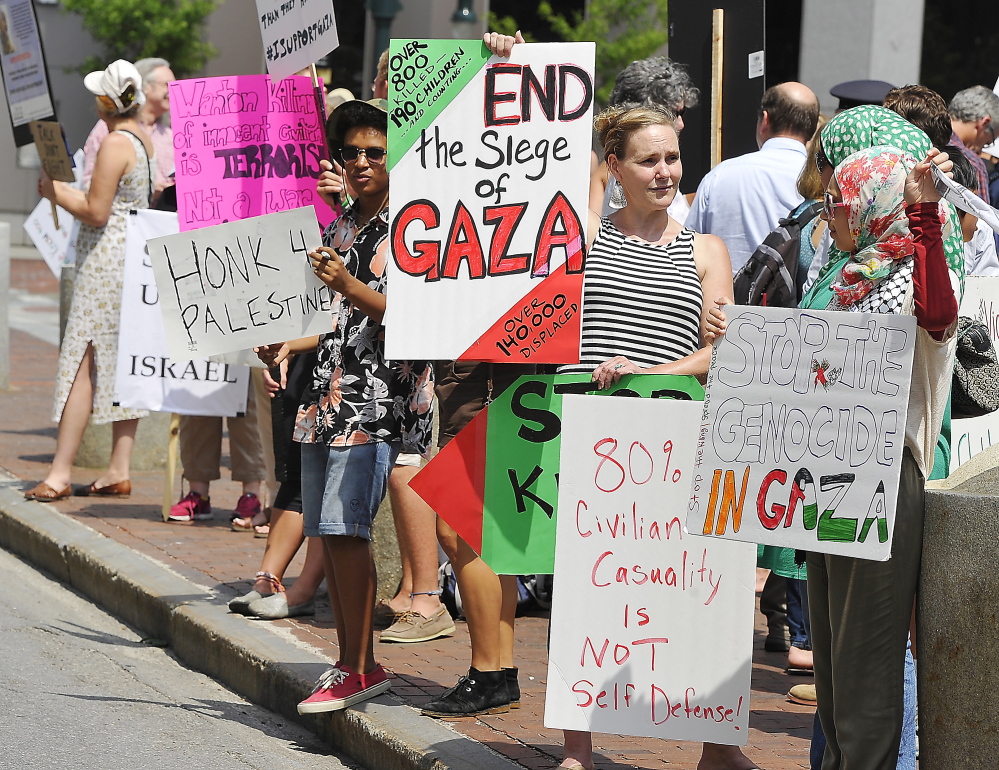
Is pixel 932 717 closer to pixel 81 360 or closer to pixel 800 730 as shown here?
pixel 800 730

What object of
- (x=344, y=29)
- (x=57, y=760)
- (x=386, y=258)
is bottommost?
(x=57, y=760)

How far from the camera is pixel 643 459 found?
12.9ft

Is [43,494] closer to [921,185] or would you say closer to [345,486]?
[345,486]

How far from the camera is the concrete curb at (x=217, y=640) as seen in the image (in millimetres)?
4355

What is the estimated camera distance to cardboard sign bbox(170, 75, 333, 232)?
5.53 metres

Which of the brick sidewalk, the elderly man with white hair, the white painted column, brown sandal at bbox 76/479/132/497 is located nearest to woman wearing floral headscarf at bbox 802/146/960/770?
the brick sidewalk

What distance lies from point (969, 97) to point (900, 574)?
4659 mm

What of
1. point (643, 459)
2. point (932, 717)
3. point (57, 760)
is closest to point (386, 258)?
point (643, 459)

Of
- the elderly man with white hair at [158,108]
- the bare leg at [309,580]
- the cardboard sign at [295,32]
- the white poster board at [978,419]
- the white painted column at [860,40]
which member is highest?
the white painted column at [860,40]

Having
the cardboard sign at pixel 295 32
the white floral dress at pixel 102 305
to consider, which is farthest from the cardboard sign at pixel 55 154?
the cardboard sign at pixel 295 32

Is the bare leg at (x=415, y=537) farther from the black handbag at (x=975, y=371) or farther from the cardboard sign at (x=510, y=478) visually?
the black handbag at (x=975, y=371)

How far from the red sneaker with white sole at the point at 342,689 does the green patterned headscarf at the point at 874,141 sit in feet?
6.75

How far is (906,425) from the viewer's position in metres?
3.29

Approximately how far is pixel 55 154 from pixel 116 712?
413 cm
